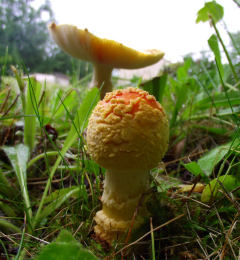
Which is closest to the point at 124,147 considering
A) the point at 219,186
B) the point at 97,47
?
the point at 219,186

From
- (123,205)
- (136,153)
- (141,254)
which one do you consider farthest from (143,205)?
(136,153)

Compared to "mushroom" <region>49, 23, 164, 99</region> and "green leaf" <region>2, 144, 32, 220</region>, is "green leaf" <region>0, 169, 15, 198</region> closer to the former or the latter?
"green leaf" <region>2, 144, 32, 220</region>

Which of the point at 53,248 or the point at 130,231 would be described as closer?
the point at 53,248

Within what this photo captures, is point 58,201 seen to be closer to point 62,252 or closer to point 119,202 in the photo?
point 119,202

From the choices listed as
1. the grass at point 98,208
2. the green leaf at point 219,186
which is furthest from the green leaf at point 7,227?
the green leaf at point 219,186

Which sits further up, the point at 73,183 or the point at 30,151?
the point at 30,151

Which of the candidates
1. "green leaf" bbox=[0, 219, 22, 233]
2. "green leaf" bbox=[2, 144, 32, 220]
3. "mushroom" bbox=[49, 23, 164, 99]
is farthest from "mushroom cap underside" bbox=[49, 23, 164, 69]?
"green leaf" bbox=[0, 219, 22, 233]

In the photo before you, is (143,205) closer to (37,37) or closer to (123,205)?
(123,205)
